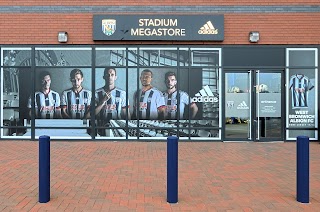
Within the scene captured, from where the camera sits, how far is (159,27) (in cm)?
1177

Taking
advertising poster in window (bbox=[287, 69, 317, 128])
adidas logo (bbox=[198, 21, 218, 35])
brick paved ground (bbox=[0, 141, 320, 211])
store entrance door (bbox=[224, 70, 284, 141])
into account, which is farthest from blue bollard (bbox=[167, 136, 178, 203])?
advertising poster in window (bbox=[287, 69, 317, 128])

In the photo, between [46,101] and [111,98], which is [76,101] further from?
[111,98]

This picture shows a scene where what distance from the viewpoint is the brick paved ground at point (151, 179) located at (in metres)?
5.14

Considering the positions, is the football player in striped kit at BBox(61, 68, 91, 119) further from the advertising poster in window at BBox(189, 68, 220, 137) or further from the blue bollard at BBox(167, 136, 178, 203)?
the blue bollard at BBox(167, 136, 178, 203)

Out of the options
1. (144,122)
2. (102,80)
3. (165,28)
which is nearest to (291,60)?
Result: (165,28)

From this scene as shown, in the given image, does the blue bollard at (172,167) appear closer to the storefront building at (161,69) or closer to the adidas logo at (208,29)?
the storefront building at (161,69)

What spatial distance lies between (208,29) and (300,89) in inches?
146

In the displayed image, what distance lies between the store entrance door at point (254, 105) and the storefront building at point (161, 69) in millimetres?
34

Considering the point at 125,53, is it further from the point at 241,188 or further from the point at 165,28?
the point at 241,188

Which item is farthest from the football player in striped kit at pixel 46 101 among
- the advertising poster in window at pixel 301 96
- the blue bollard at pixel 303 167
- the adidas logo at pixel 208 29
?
the blue bollard at pixel 303 167

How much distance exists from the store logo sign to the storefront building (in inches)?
1.3

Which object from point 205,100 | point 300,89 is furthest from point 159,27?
point 300,89

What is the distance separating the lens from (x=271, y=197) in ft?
18.1

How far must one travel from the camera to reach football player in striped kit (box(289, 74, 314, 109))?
470 inches
